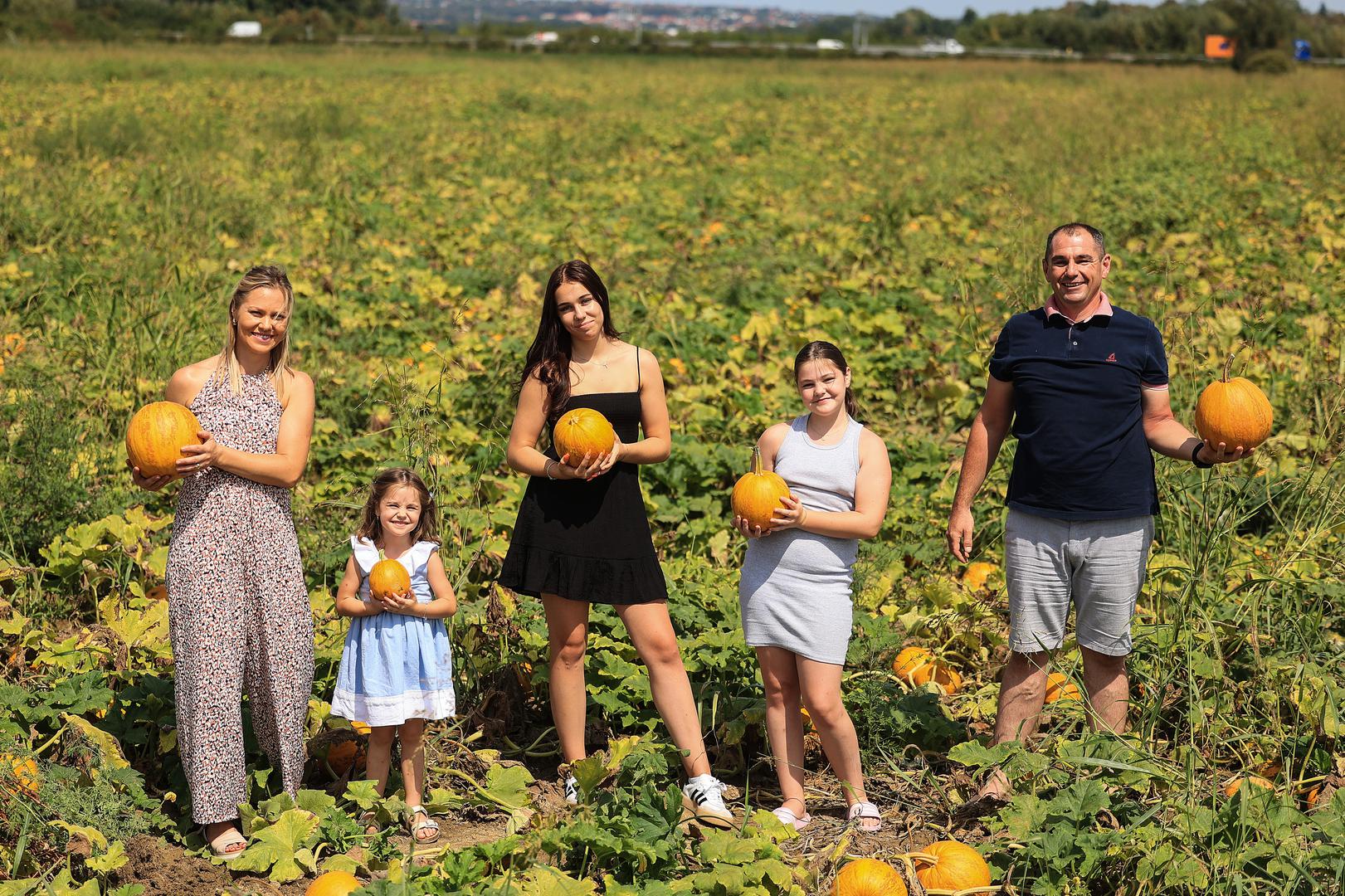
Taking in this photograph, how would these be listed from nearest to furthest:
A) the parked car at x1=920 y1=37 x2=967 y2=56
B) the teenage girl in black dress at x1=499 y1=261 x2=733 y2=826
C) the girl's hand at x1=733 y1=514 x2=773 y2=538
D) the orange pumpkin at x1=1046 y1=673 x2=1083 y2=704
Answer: the girl's hand at x1=733 y1=514 x2=773 y2=538
the teenage girl in black dress at x1=499 y1=261 x2=733 y2=826
the orange pumpkin at x1=1046 y1=673 x2=1083 y2=704
the parked car at x1=920 y1=37 x2=967 y2=56

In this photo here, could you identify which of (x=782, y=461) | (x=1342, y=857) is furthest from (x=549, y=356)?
(x=1342, y=857)

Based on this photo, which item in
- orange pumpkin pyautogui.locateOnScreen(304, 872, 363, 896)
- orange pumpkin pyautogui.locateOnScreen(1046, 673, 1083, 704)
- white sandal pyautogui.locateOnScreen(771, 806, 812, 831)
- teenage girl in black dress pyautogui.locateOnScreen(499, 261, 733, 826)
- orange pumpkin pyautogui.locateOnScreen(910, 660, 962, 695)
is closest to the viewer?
orange pumpkin pyautogui.locateOnScreen(304, 872, 363, 896)

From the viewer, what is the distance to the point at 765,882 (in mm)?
3201

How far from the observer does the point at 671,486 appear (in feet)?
19.9

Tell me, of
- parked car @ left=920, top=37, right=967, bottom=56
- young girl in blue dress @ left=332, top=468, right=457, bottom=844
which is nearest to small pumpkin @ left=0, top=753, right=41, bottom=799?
young girl in blue dress @ left=332, top=468, right=457, bottom=844

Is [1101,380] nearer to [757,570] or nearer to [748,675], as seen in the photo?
[757,570]

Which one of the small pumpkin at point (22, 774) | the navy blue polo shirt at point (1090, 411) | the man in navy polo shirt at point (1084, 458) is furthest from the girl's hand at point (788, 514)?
the small pumpkin at point (22, 774)

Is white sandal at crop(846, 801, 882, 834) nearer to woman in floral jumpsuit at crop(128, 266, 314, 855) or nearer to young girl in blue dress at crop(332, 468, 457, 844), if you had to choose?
young girl in blue dress at crop(332, 468, 457, 844)

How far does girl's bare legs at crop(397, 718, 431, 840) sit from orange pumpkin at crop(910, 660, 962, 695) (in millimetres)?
1854

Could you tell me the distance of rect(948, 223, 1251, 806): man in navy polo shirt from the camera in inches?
144

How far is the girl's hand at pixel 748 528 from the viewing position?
359 centimetres

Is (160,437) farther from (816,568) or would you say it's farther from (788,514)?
(816,568)

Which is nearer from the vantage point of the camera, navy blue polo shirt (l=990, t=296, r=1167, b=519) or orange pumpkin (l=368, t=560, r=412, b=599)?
orange pumpkin (l=368, t=560, r=412, b=599)

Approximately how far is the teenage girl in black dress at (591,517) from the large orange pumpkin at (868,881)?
657 mm
